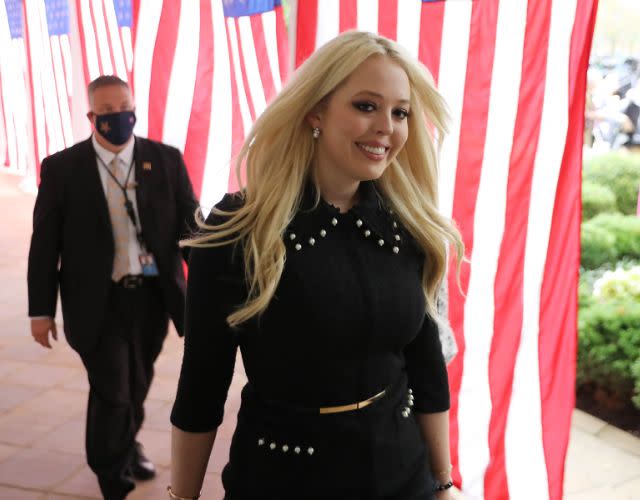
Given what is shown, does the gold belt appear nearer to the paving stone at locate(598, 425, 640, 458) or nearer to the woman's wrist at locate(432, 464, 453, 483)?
the woman's wrist at locate(432, 464, 453, 483)

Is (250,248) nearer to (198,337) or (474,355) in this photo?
(198,337)

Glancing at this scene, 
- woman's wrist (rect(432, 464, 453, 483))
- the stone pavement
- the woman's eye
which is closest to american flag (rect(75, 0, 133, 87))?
the stone pavement

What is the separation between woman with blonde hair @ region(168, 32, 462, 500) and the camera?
1479 millimetres

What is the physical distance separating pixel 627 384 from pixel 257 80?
292 cm

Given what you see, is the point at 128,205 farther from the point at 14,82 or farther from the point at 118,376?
the point at 14,82

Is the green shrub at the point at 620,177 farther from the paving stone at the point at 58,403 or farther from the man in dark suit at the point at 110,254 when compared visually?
the man in dark suit at the point at 110,254

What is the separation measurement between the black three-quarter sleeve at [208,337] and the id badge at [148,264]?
1.50 metres

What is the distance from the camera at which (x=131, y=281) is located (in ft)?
9.88

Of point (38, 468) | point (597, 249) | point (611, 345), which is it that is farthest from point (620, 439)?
point (38, 468)

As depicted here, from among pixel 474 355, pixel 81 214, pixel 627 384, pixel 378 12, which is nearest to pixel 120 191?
pixel 81 214

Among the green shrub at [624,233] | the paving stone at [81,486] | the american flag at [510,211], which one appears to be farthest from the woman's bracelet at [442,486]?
the green shrub at [624,233]

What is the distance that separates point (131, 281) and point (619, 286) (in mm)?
3315

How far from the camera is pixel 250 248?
4.84 ft

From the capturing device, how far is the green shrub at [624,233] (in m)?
5.77
